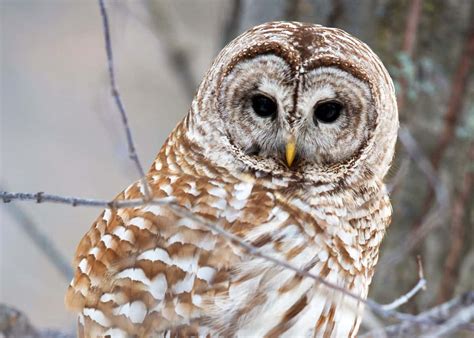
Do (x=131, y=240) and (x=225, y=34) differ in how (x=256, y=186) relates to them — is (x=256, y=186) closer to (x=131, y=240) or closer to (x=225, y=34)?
(x=131, y=240)

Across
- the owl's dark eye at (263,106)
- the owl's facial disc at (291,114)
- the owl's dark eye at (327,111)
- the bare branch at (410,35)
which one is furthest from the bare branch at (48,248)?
the bare branch at (410,35)

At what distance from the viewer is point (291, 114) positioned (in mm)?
2758

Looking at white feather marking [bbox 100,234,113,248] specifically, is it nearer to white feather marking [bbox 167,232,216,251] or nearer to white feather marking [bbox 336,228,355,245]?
white feather marking [bbox 167,232,216,251]

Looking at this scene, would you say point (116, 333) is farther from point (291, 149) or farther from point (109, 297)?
point (291, 149)

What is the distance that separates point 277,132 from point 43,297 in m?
4.30

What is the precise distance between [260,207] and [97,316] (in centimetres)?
57

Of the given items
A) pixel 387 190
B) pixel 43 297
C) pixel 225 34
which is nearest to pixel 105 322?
pixel 387 190

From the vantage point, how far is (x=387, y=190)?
314cm

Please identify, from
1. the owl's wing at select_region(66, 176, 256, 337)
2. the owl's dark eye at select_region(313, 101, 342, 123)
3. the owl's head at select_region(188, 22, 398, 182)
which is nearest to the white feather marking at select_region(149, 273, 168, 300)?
the owl's wing at select_region(66, 176, 256, 337)

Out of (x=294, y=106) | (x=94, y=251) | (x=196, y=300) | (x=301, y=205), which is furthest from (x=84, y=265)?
(x=294, y=106)

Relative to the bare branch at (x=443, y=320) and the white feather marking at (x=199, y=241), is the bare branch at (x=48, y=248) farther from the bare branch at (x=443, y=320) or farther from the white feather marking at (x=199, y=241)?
the bare branch at (x=443, y=320)

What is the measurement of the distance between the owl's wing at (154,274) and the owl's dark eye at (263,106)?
0.34 meters

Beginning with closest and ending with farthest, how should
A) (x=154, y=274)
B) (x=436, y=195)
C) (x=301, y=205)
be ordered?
(x=154, y=274)
(x=301, y=205)
(x=436, y=195)

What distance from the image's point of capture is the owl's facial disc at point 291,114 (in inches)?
108
